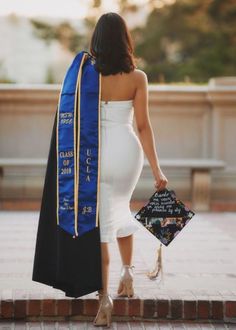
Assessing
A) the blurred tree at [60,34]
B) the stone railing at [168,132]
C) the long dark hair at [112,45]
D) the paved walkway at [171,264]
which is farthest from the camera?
the blurred tree at [60,34]

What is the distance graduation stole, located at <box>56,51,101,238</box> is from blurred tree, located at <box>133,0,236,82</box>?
20.0 m

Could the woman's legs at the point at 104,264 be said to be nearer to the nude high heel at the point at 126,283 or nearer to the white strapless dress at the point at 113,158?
the white strapless dress at the point at 113,158

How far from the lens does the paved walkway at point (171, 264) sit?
5207mm

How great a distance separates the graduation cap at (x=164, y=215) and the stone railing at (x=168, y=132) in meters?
5.21

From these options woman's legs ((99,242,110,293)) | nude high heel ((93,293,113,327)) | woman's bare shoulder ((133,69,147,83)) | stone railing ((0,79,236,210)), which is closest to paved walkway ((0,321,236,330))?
nude high heel ((93,293,113,327))

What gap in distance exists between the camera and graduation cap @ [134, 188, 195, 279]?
201 inches

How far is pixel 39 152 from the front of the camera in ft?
35.4

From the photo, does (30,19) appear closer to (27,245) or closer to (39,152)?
(39,152)

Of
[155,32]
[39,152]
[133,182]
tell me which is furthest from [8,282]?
[155,32]

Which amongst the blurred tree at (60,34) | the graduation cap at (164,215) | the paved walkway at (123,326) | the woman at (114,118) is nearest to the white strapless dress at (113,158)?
the woman at (114,118)

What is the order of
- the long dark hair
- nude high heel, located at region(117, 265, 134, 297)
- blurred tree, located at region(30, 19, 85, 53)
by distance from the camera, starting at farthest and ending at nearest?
blurred tree, located at region(30, 19, 85, 53), nude high heel, located at region(117, 265, 134, 297), the long dark hair

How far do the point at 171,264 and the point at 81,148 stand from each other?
1900 millimetres

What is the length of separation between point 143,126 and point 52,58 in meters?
33.6

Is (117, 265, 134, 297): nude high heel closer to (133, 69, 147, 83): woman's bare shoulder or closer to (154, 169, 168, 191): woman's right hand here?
(154, 169, 168, 191): woman's right hand
